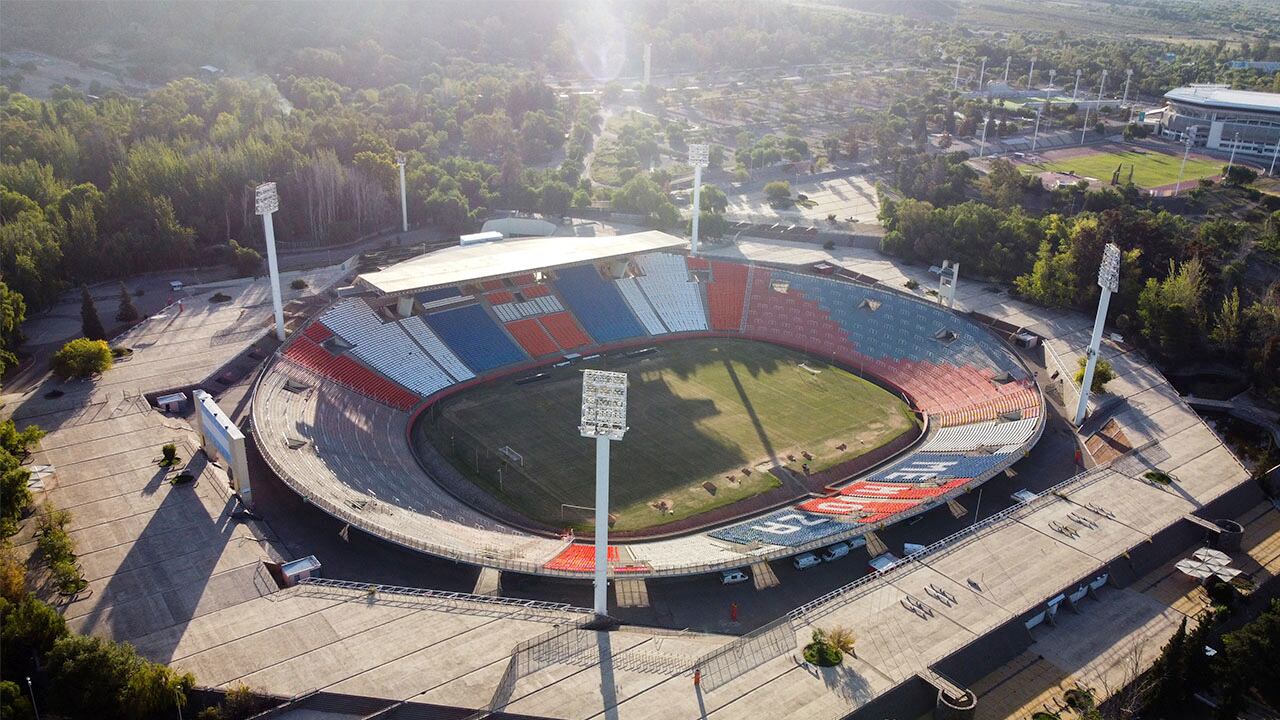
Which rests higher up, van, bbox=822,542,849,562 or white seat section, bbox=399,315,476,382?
white seat section, bbox=399,315,476,382

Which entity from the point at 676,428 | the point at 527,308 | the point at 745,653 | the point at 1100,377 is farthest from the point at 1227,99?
the point at 745,653

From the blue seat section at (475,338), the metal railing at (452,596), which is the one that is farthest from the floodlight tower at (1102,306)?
the blue seat section at (475,338)

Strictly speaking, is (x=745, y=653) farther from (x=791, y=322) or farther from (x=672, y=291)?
(x=672, y=291)

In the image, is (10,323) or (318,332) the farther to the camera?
(318,332)

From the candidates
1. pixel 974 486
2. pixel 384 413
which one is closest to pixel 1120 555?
pixel 974 486

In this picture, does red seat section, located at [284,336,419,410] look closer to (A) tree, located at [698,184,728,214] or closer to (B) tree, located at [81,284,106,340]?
(B) tree, located at [81,284,106,340]

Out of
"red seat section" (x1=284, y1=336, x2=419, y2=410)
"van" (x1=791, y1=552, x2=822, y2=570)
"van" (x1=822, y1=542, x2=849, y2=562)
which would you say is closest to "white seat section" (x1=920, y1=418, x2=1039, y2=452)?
"van" (x1=822, y1=542, x2=849, y2=562)
